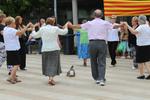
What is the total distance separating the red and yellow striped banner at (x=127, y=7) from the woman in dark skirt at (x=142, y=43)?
0.72 metres

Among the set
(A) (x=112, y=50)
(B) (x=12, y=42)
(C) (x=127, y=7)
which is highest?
(C) (x=127, y=7)

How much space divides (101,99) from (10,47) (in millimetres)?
3254

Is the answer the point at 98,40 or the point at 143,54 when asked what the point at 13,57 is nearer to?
the point at 98,40

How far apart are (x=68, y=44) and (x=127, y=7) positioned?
793 centimetres

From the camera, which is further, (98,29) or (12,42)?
(12,42)

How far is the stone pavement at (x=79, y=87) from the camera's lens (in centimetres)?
1054

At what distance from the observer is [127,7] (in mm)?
13461

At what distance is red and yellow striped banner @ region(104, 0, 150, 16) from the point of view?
1319 cm

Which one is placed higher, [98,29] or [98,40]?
[98,29]

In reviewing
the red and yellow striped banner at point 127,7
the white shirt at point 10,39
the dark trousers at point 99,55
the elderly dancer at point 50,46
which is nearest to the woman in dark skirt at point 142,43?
the red and yellow striped banner at point 127,7

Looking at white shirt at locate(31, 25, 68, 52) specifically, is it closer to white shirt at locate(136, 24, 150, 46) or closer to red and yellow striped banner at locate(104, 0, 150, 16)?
white shirt at locate(136, 24, 150, 46)

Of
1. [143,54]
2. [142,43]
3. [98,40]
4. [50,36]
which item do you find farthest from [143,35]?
[50,36]

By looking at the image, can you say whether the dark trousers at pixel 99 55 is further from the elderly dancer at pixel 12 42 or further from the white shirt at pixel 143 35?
the elderly dancer at pixel 12 42

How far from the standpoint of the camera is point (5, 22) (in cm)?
1257
